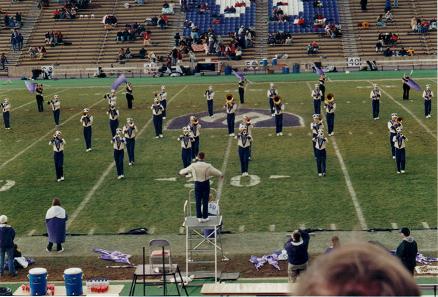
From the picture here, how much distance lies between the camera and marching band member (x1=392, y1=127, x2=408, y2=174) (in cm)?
1889

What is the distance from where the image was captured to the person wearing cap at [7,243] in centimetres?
1306

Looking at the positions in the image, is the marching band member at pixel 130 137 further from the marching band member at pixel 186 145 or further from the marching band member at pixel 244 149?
the marching band member at pixel 244 149

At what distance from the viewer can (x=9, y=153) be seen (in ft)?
77.6

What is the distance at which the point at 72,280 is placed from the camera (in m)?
11.0

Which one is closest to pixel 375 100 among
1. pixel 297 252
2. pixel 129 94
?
pixel 129 94

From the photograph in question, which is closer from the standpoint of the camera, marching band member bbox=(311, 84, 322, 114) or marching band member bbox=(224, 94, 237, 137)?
marching band member bbox=(224, 94, 237, 137)

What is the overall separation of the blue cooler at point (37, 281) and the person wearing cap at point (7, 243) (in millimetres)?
2046

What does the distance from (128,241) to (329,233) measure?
11.4 feet

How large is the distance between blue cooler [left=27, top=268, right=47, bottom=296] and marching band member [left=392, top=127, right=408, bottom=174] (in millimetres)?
10164

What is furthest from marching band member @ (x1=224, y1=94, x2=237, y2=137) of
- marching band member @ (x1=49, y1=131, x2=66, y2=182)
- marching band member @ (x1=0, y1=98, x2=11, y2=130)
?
marching band member @ (x1=0, y1=98, x2=11, y2=130)

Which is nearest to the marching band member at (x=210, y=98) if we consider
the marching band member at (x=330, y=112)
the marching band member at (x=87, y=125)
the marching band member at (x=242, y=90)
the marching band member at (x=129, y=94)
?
the marching band member at (x=242, y=90)

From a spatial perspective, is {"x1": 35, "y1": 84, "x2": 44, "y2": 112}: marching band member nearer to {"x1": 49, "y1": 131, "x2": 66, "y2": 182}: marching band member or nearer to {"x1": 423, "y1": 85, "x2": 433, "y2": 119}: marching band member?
{"x1": 49, "y1": 131, "x2": 66, "y2": 182}: marching band member

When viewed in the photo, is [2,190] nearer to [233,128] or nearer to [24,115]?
[233,128]

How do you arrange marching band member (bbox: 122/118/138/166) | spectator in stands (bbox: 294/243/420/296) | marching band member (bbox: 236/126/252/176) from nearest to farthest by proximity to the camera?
spectator in stands (bbox: 294/243/420/296), marching band member (bbox: 236/126/252/176), marching band member (bbox: 122/118/138/166)
